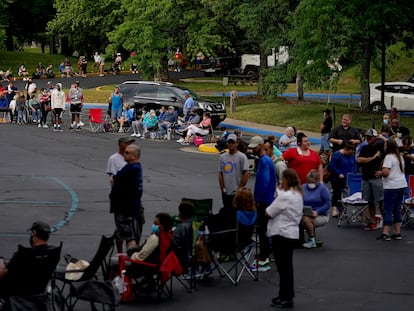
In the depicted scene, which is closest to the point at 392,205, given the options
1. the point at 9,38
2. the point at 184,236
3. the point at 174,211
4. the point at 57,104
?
the point at 174,211

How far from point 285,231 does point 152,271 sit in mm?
1742

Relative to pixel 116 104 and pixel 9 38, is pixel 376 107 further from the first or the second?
pixel 9 38

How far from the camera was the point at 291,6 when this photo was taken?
147ft

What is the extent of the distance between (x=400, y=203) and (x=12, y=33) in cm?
7362

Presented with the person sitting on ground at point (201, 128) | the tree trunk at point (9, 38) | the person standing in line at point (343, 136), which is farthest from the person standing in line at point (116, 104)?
the tree trunk at point (9, 38)

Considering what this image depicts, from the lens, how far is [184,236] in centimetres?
1302

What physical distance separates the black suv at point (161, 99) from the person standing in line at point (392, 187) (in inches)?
879

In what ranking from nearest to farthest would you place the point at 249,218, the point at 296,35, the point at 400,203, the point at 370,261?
1. the point at 249,218
2. the point at 370,261
3. the point at 400,203
4. the point at 296,35

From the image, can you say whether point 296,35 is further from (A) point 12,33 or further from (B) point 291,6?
(A) point 12,33

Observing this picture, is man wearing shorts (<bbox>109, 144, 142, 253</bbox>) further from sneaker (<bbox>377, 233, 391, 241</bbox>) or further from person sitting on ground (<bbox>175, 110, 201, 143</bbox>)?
person sitting on ground (<bbox>175, 110, 201, 143</bbox>)

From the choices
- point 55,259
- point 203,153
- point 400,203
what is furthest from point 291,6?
point 55,259

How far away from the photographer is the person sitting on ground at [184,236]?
1292 centimetres

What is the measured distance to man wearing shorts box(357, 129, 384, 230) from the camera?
1778cm

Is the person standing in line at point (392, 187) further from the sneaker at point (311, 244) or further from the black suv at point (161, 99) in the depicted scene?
the black suv at point (161, 99)
